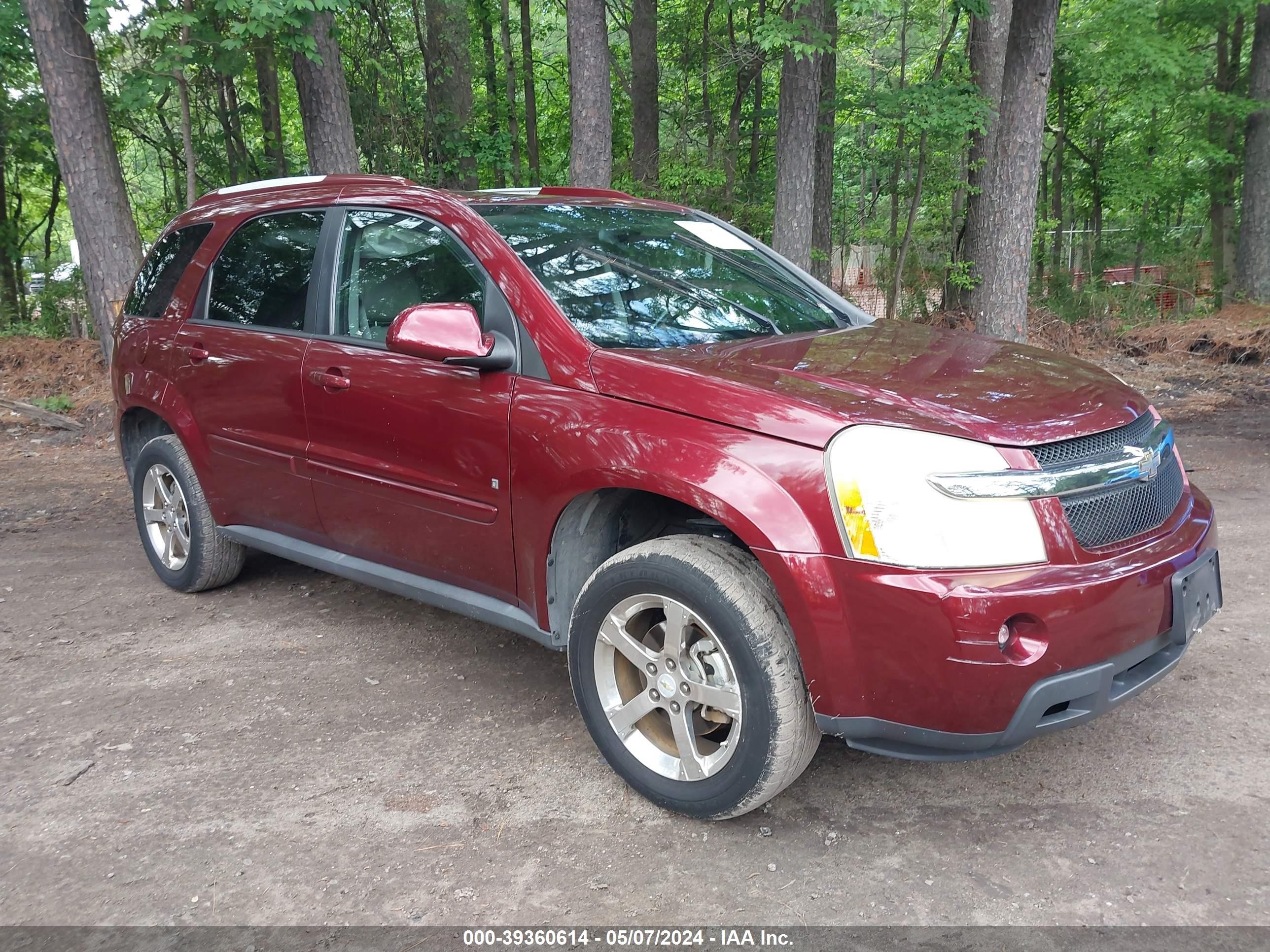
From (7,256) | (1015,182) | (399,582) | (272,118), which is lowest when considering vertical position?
(399,582)

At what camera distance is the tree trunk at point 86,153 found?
30.3 ft

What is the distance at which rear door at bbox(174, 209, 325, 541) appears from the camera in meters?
4.15

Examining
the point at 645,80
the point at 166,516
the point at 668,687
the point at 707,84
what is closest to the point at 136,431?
the point at 166,516

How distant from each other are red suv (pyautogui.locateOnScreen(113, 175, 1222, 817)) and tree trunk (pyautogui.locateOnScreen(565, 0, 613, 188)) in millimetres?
5463

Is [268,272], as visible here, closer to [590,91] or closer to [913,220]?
[590,91]

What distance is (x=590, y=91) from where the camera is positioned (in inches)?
380

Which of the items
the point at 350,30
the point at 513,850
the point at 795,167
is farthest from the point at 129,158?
the point at 513,850

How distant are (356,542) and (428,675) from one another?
638mm

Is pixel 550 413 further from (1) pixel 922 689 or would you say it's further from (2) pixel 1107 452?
(2) pixel 1107 452

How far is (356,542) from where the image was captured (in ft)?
13.3

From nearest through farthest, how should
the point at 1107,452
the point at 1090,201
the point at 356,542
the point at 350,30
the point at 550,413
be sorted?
the point at 1107,452 < the point at 550,413 < the point at 356,542 < the point at 350,30 < the point at 1090,201

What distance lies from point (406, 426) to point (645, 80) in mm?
13892

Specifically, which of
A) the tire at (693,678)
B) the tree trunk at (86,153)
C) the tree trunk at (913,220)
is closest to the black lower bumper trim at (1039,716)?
the tire at (693,678)

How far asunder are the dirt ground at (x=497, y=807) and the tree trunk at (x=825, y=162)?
9.56 m
